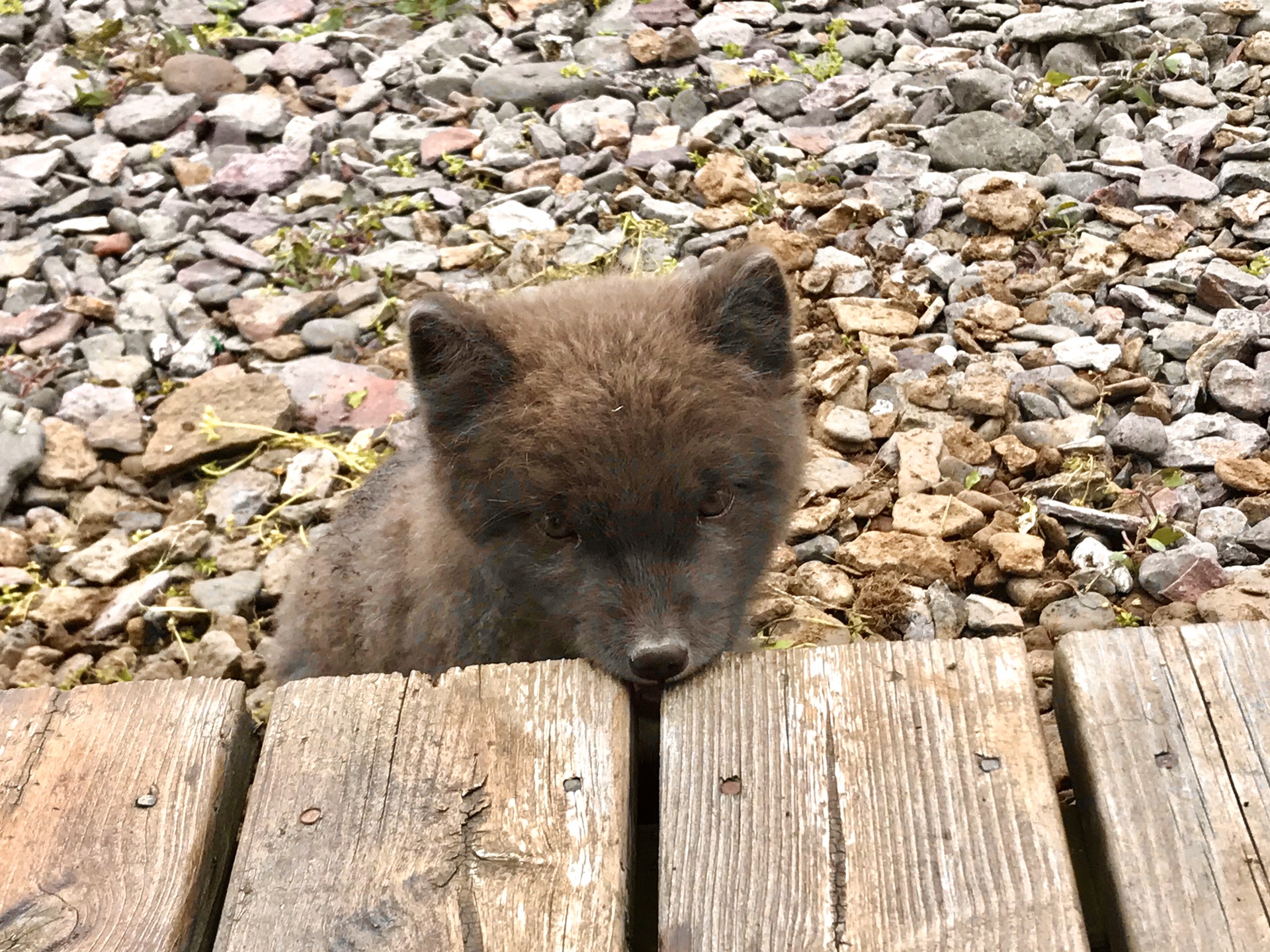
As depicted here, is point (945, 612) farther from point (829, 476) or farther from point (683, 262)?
point (683, 262)

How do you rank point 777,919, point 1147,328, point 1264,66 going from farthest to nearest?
point 1264,66 < point 1147,328 < point 777,919

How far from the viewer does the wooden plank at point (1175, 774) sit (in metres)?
2.28

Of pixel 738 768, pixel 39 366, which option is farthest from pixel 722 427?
pixel 39 366

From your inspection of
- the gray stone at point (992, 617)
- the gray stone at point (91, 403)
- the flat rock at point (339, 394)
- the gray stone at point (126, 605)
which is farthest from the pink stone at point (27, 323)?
the gray stone at point (992, 617)

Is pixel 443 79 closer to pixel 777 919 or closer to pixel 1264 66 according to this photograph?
pixel 1264 66

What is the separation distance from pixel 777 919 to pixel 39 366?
18.5ft

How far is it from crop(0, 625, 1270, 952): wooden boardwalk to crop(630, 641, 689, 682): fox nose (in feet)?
0.52

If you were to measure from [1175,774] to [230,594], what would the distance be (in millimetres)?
4133

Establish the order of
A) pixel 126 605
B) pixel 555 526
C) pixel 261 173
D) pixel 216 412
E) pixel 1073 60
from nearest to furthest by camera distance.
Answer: pixel 555 526 → pixel 126 605 → pixel 216 412 → pixel 1073 60 → pixel 261 173

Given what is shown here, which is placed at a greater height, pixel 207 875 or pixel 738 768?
pixel 738 768

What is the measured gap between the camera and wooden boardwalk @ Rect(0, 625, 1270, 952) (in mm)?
2348

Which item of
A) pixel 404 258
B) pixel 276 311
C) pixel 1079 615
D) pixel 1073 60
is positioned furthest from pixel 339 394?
pixel 1073 60

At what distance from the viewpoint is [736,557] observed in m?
3.50

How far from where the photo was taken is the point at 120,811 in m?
2.67
